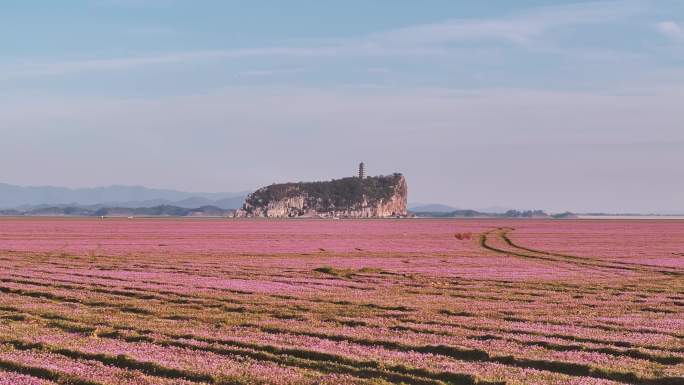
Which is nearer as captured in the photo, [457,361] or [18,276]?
[457,361]

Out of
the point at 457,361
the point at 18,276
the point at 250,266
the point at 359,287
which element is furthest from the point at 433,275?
the point at 457,361

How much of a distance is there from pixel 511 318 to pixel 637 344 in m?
5.50

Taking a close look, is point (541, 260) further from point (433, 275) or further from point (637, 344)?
point (637, 344)

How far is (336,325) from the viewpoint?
75.1 feet

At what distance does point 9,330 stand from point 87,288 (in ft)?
39.4

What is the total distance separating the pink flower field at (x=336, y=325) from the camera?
15.9m

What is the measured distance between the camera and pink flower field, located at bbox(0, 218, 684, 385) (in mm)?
15883

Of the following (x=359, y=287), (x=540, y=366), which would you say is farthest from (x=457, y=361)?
(x=359, y=287)

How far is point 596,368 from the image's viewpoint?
16.5 meters

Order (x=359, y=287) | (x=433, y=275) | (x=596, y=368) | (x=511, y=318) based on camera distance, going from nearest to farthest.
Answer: (x=596, y=368)
(x=511, y=318)
(x=359, y=287)
(x=433, y=275)

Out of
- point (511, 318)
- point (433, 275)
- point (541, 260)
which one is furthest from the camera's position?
point (541, 260)

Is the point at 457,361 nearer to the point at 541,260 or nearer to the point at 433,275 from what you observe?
the point at 433,275

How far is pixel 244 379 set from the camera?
15.0 m

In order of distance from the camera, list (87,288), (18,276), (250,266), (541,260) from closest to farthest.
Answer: (87,288) → (18,276) → (250,266) → (541,260)
